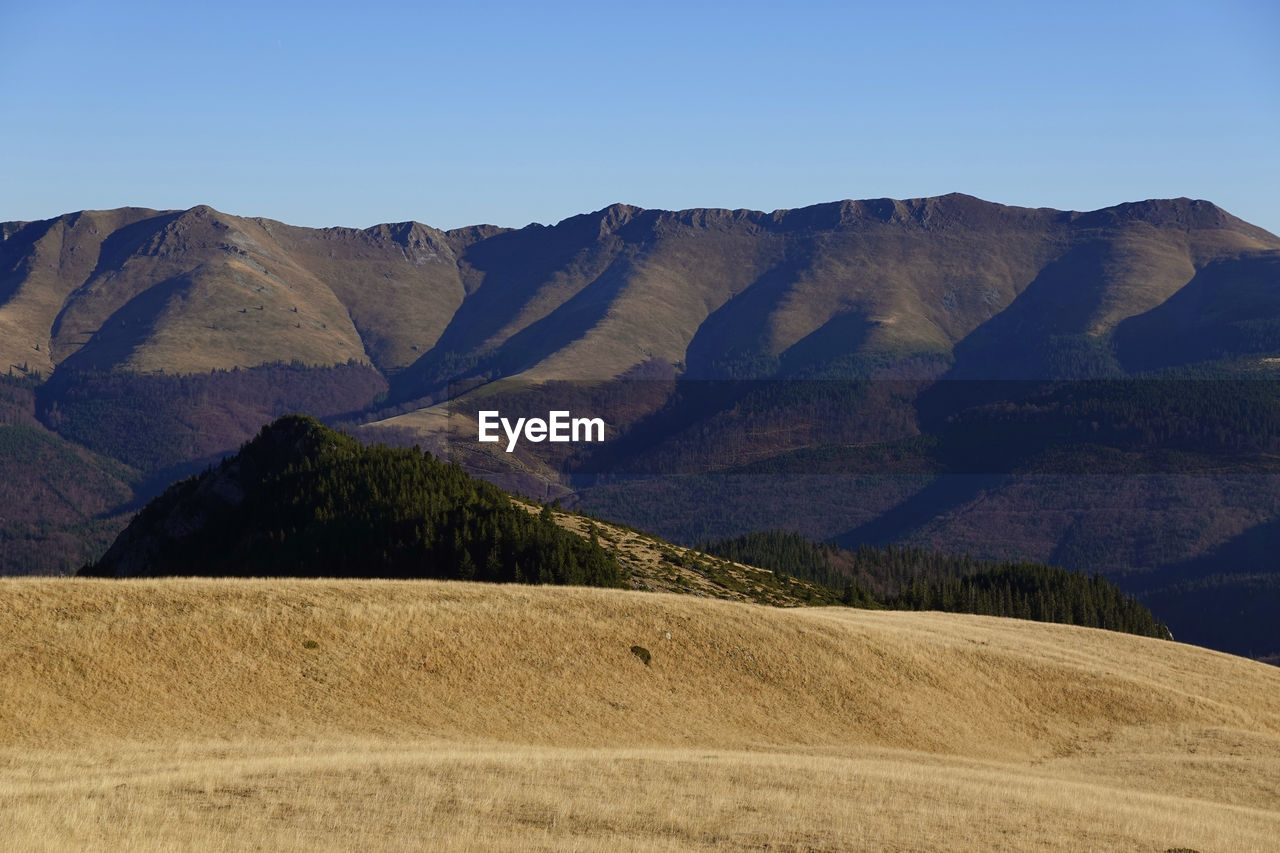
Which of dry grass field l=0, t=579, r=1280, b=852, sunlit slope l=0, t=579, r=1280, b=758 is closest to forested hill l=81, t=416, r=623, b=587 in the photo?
dry grass field l=0, t=579, r=1280, b=852

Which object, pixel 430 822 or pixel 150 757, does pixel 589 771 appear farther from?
pixel 150 757

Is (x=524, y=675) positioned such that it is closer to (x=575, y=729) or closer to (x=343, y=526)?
(x=575, y=729)

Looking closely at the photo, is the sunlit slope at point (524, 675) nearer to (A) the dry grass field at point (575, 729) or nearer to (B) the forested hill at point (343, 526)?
(A) the dry grass field at point (575, 729)

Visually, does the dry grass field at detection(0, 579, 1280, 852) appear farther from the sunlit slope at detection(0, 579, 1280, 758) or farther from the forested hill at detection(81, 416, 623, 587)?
the forested hill at detection(81, 416, 623, 587)

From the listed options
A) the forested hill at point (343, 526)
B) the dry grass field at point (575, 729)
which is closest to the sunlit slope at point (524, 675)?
the dry grass field at point (575, 729)

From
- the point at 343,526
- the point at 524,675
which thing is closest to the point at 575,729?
the point at 524,675
